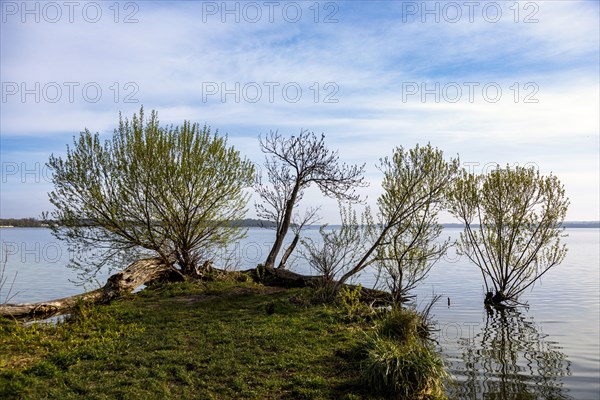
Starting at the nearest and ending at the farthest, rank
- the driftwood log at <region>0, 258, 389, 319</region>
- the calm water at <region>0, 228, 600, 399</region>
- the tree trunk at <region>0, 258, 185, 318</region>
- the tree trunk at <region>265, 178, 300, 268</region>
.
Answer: the calm water at <region>0, 228, 600, 399</region>
the tree trunk at <region>0, 258, 185, 318</region>
the driftwood log at <region>0, 258, 389, 319</region>
the tree trunk at <region>265, 178, 300, 268</region>

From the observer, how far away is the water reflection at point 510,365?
10.5 metres

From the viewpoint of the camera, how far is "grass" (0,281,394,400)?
7.93 m

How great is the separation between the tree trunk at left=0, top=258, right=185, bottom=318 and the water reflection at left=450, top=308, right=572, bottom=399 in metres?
10.4

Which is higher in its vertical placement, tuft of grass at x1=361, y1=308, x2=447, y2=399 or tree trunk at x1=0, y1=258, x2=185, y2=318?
tree trunk at x1=0, y1=258, x2=185, y2=318

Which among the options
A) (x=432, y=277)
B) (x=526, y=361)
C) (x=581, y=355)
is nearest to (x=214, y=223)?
(x=526, y=361)

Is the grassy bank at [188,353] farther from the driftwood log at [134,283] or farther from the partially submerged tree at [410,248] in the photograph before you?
the partially submerged tree at [410,248]

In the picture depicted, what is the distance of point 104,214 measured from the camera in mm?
15922

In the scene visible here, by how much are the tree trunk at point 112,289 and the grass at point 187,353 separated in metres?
0.91

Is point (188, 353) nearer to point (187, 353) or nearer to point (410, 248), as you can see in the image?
point (187, 353)

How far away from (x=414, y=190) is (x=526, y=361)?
6.65 meters

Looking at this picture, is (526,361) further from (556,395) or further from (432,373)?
(432,373)

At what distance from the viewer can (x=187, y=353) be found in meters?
9.68

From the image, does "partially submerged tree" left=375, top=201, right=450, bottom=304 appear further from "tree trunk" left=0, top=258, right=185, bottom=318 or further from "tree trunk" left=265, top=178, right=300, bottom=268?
"tree trunk" left=0, top=258, right=185, bottom=318

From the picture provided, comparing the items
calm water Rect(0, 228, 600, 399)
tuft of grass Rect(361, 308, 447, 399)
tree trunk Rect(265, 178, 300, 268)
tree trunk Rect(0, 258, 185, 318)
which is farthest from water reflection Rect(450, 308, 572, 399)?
tree trunk Rect(0, 258, 185, 318)
